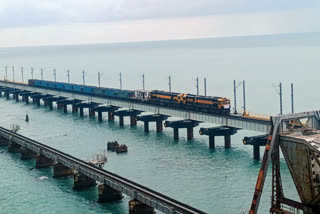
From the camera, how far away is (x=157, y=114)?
4146 inches

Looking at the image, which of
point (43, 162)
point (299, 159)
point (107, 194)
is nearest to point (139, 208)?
point (107, 194)

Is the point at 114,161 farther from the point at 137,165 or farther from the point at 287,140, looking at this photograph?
the point at 287,140

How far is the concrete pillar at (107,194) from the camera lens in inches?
2288

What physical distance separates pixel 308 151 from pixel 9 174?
5529 cm

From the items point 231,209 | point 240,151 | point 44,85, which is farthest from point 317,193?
point 44,85

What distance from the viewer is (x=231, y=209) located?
181 feet

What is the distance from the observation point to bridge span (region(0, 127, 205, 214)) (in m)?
48.0

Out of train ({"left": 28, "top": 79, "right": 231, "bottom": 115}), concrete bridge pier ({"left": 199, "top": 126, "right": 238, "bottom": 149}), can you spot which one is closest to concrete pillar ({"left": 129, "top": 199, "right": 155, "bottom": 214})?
concrete bridge pier ({"left": 199, "top": 126, "right": 238, "bottom": 149})

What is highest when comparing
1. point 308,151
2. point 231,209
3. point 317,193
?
point 308,151

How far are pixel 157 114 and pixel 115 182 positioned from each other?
4923 centimetres

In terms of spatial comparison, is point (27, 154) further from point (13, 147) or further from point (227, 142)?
point (227, 142)

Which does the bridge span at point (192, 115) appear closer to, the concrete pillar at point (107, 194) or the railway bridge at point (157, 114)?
the railway bridge at point (157, 114)

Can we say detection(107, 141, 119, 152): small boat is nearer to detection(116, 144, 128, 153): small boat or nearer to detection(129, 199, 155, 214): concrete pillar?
detection(116, 144, 128, 153): small boat

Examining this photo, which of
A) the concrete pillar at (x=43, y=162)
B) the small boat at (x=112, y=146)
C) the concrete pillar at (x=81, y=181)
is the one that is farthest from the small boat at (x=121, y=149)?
the concrete pillar at (x=81, y=181)
